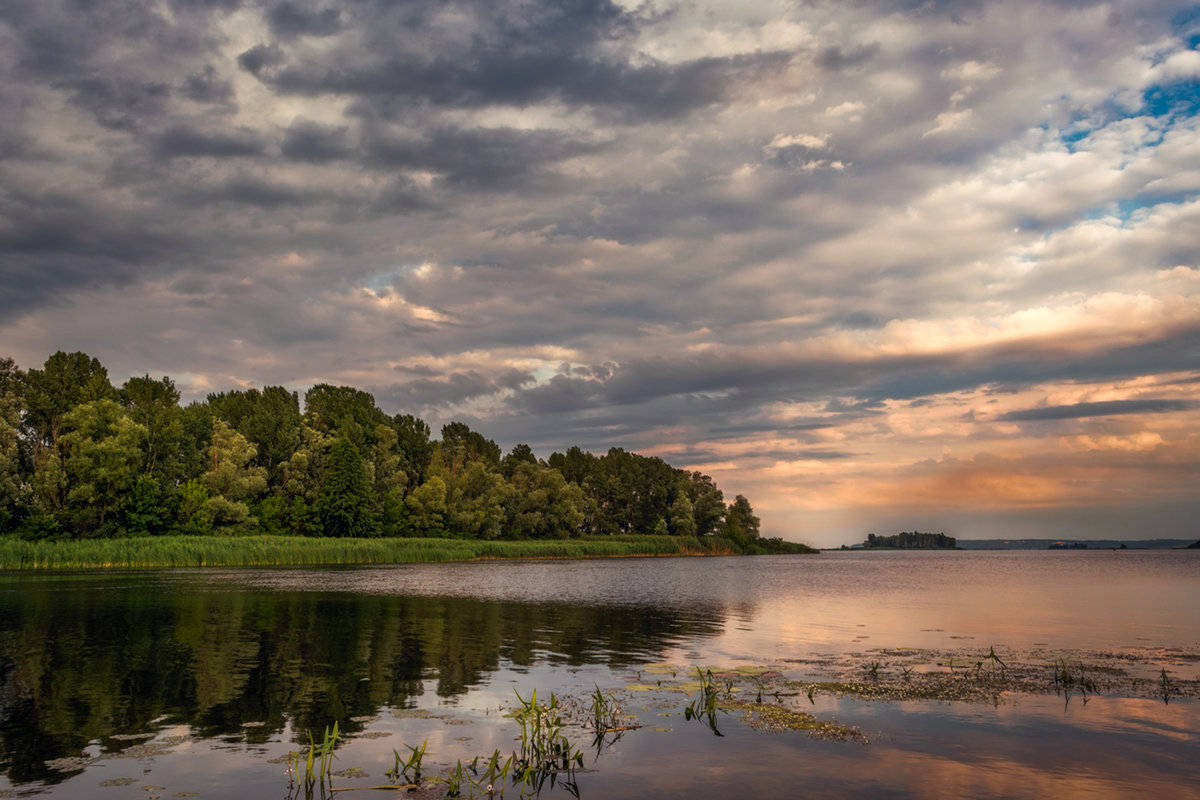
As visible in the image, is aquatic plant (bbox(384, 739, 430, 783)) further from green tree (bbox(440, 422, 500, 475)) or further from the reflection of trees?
green tree (bbox(440, 422, 500, 475))

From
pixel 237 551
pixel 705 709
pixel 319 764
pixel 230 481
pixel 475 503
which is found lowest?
pixel 237 551

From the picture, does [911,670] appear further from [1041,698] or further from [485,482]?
[485,482]

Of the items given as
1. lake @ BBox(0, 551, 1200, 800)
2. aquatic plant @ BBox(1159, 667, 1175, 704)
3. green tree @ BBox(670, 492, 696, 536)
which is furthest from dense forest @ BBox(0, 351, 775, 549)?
aquatic plant @ BBox(1159, 667, 1175, 704)

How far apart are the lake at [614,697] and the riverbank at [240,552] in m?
38.3

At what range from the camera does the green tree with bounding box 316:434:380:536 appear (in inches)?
4897

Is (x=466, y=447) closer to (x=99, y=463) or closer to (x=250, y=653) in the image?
(x=99, y=463)

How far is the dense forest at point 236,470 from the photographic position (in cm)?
9375

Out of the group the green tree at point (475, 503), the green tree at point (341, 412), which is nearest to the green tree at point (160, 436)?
the green tree at point (341, 412)

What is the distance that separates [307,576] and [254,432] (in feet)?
234

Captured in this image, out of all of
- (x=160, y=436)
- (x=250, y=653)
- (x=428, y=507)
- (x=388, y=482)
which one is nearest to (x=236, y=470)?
(x=160, y=436)

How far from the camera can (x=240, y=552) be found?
84812mm

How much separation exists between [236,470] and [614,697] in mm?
108268

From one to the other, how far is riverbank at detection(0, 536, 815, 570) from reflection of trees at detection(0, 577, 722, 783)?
101 ft

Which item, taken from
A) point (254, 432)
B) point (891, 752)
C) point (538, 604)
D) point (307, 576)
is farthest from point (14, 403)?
point (891, 752)
